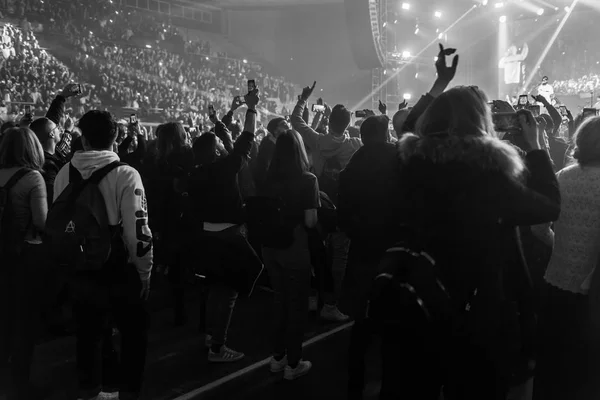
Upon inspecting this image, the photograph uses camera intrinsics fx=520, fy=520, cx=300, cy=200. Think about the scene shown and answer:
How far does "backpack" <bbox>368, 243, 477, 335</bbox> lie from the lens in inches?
70.1

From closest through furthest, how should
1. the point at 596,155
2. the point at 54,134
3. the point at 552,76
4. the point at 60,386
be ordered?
the point at 596,155 → the point at 60,386 → the point at 54,134 → the point at 552,76

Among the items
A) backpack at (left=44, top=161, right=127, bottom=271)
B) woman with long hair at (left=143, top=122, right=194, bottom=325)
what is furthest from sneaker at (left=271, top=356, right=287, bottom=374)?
backpack at (left=44, top=161, right=127, bottom=271)

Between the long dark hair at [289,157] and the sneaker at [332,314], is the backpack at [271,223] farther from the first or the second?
the sneaker at [332,314]

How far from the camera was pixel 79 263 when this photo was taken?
2.69 meters

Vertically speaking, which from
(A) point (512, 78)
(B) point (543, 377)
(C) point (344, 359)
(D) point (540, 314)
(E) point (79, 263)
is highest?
(A) point (512, 78)

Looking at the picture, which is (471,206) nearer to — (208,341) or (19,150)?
(19,150)

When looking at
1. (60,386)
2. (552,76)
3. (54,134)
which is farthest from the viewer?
(552,76)

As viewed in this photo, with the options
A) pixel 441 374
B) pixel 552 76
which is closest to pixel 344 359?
Answer: pixel 441 374

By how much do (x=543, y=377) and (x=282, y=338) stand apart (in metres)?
1.79

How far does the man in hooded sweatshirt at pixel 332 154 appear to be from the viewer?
4.96 m

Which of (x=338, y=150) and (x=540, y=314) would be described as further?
(x=338, y=150)

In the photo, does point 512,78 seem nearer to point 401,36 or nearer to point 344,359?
point 401,36

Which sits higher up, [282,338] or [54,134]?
[54,134]

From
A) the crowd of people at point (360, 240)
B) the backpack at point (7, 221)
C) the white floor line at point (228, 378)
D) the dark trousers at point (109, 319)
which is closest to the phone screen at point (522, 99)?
the crowd of people at point (360, 240)
